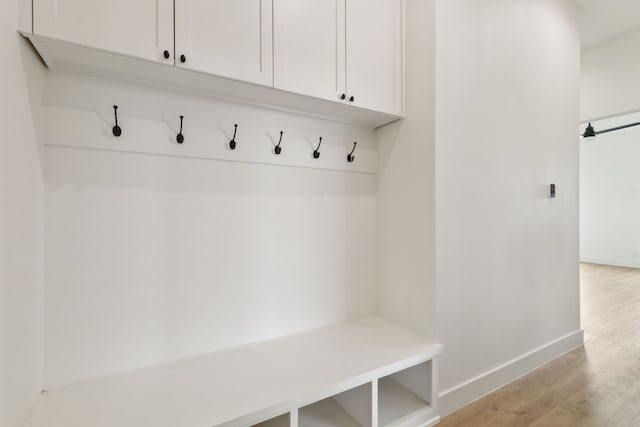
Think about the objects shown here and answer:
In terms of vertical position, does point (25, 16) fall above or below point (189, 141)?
above

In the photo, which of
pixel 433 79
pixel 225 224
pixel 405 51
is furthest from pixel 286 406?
pixel 405 51

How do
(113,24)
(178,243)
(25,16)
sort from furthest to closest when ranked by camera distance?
(178,243), (113,24), (25,16)

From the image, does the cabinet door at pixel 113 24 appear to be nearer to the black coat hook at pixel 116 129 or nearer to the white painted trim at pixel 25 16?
the white painted trim at pixel 25 16

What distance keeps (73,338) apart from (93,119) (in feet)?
3.00

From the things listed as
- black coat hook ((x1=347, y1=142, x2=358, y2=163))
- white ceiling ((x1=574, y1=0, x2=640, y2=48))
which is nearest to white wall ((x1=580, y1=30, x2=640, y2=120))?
white ceiling ((x1=574, y1=0, x2=640, y2=48))

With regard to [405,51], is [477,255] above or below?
below

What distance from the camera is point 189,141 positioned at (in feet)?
4.67

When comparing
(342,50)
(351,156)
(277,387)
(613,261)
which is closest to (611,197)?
(613,261)

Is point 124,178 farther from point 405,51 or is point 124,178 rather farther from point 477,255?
point 477,255

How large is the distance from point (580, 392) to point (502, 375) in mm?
437

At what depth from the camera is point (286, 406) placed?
3.70 feet

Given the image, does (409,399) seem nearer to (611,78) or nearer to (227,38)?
(227,38)

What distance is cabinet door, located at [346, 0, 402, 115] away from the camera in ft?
5.16

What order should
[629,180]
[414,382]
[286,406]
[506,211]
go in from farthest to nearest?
[629,180] → [506,211] → [414,382] → [286,406]
